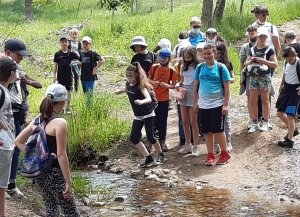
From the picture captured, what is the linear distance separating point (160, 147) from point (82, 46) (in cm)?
375

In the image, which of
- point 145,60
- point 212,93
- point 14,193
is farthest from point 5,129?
point 145,60

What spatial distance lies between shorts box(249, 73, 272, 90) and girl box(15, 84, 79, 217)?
4499 millimetres

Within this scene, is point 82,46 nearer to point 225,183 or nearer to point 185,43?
point 185,43

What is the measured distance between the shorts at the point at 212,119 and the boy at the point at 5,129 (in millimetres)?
3183

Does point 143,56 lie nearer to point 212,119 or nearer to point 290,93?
point 212,119

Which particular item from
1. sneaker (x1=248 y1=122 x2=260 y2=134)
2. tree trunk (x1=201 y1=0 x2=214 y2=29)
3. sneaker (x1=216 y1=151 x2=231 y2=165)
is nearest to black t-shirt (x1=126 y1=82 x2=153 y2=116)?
sneaker (x1=216 y1=151 x2=231 y2=165)

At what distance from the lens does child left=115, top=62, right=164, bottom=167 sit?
7855 mm

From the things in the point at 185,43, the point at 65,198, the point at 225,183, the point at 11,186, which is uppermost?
the point at 185,43

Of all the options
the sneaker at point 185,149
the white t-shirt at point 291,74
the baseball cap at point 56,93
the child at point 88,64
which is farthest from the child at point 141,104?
the baseball cap at point 56,93

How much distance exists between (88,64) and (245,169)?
171 inches

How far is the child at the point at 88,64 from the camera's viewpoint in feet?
36.0

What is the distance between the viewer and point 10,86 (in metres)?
5.97

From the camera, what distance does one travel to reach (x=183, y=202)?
271 inches

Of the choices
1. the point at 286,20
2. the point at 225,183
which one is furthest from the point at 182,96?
the point at 286,20
